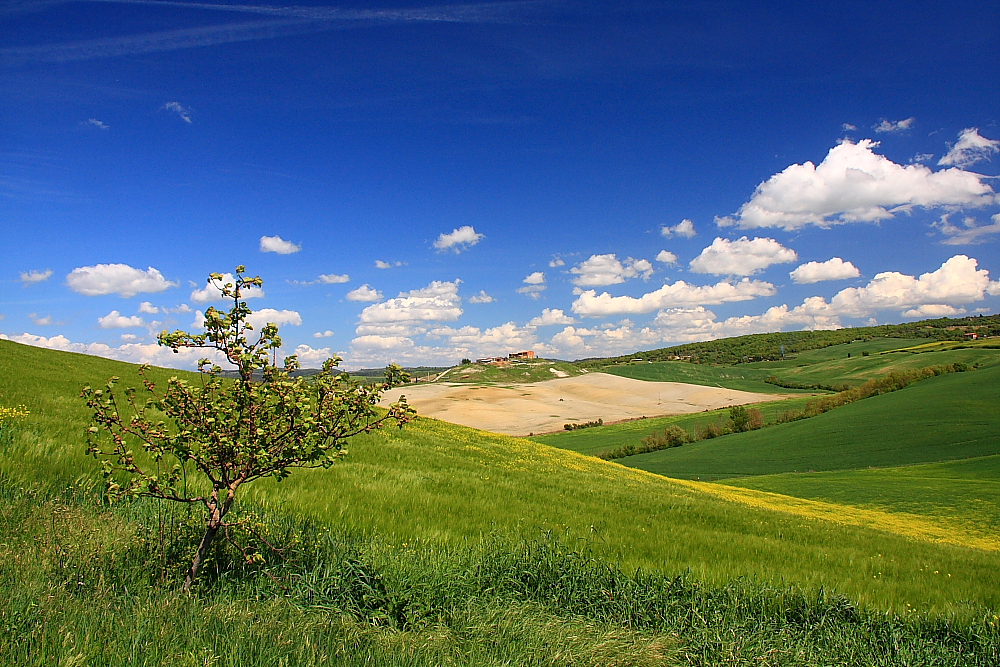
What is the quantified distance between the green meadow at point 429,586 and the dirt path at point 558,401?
68490 mm

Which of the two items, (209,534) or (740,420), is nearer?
(209,534)

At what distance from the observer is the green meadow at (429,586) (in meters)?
3.97

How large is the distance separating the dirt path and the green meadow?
68.5 meters

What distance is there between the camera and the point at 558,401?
106 m

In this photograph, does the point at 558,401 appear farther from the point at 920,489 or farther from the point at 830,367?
the point at 920,489

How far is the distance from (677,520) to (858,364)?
13439 cm

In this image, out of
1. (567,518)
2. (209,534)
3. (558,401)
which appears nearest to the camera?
(209,534)

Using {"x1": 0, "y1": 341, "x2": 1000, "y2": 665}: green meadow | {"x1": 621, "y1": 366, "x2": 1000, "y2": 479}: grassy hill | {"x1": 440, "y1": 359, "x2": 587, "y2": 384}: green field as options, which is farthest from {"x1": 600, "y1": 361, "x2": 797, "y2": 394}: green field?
{"x1": 0, "y1": 341, "x2": 1000, "y2": 665}: green meadow

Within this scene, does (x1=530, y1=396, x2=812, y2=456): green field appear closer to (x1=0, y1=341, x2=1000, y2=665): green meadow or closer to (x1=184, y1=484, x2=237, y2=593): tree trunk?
(x1=0, y1=341, x2=1000, y2=665): green meadow

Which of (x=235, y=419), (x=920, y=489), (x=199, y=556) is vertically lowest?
(x=920, y=489)

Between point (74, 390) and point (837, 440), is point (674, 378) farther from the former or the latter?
point (74, 390)

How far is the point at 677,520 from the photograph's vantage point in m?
12.8

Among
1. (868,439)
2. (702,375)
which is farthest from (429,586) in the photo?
(702,375)

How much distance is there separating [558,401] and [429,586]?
102 metres
